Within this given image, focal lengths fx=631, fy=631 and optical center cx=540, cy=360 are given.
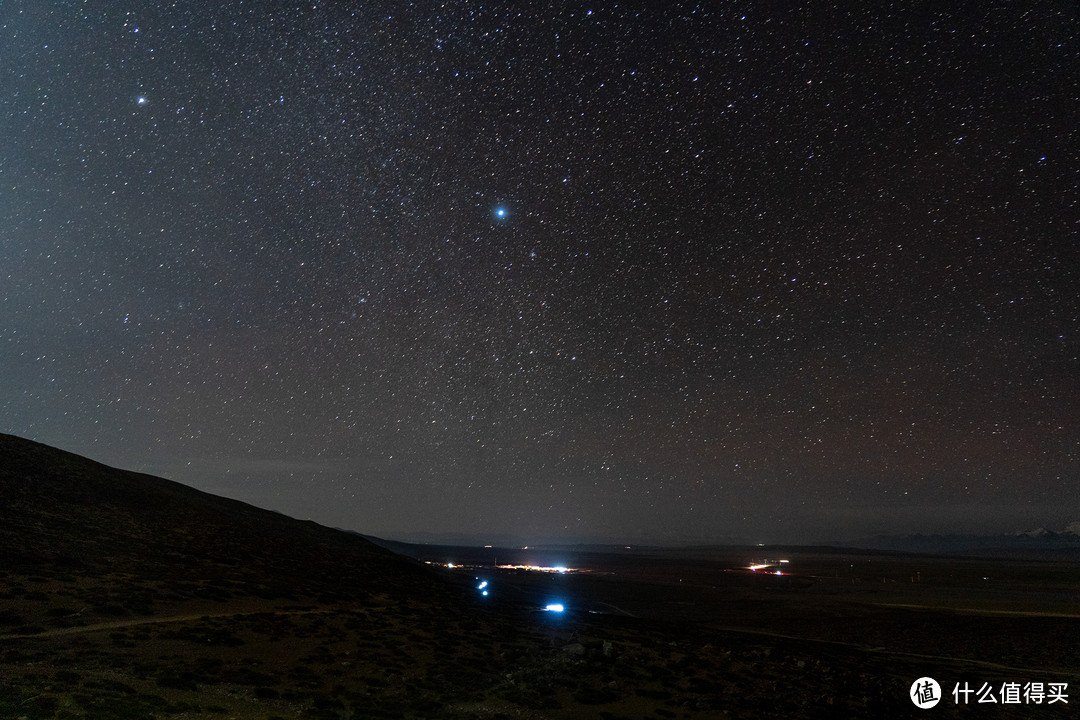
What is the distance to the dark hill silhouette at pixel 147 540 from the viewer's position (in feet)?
91.4

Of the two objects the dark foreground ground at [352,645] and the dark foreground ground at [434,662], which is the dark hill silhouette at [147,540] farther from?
the dark foreground ground at [434,662]

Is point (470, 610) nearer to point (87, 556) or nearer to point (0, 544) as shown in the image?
point (87, 556)

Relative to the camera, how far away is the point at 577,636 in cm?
2681

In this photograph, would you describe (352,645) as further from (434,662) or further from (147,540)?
(147,540)

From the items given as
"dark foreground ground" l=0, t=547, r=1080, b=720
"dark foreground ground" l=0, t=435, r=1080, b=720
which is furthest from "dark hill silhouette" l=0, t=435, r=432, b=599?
"dark foreground ground" l=0, t=547, r=1080, b=720

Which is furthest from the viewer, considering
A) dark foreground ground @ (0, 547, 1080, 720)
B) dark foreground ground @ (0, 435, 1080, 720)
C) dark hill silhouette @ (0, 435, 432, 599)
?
dark hill silhouette @ (0, 435, 432, 599)

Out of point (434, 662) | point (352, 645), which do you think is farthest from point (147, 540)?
point (434, 662)

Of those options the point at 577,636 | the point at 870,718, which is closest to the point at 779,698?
the point at 870,718

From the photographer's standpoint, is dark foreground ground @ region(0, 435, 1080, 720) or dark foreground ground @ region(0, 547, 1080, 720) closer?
dark foreground ground @ region(0, 547, 1080, 720)

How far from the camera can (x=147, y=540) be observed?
3356 centimetres

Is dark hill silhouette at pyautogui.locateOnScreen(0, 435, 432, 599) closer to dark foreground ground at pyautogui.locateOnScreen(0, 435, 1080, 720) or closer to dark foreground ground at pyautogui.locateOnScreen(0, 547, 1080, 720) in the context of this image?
dark foreground ground at pyautogui.locateOnScreen(0, 435, 1080, 720)

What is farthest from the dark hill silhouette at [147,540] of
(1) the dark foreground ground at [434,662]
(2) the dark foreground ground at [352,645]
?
(1) the dark foreground ground at [434,662]

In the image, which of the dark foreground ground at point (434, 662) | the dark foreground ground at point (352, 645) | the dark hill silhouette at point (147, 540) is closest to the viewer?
the dark foreground ground at point (434, 662)

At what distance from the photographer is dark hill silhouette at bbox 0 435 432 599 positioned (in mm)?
27859
